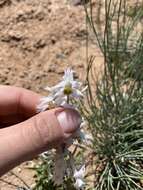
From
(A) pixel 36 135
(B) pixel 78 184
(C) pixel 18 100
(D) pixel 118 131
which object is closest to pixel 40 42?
(D) pixel 118 131

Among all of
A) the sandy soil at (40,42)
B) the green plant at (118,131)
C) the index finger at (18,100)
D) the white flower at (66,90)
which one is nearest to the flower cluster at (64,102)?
the white flower at (66,90)

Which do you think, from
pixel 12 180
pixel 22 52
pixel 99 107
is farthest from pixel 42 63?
pixel 12 180

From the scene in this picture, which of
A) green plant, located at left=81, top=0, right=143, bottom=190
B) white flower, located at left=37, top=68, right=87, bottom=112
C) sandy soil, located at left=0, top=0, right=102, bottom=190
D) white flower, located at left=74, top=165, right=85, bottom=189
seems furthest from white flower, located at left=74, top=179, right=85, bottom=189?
sandy soil, located at left=0, top=0, right=102, bottom=190

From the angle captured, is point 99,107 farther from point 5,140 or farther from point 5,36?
point 5,140

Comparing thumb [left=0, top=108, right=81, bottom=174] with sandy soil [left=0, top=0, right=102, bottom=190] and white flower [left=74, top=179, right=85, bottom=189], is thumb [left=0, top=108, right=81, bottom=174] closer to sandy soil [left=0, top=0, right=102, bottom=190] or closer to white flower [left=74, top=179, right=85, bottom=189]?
white flower [left=74, top=179, right=85, bottom=189]

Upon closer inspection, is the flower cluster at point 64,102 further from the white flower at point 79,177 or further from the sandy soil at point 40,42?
the sandy soil at point 40,42

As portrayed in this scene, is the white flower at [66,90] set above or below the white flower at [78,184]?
above
